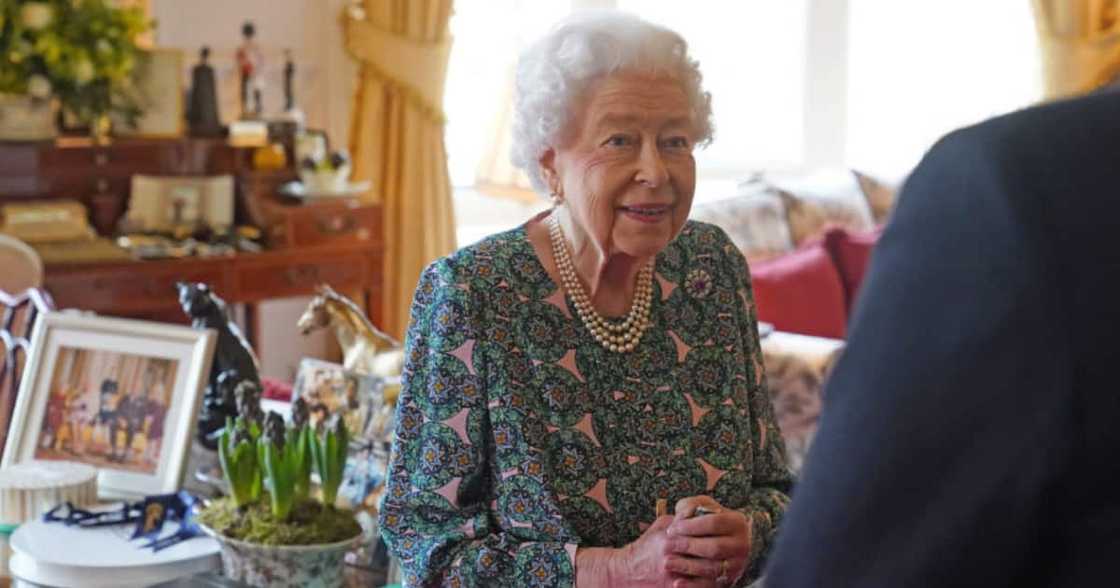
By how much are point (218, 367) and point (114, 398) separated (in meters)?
0.15

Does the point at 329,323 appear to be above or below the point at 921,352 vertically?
below

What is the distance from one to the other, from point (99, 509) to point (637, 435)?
0.82 m

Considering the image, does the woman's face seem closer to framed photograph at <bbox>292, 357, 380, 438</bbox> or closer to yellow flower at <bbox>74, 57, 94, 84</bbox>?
framed photograph at <bbox>292, 357, 380, 438</bbox>

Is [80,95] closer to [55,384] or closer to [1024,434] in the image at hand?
[55,384]

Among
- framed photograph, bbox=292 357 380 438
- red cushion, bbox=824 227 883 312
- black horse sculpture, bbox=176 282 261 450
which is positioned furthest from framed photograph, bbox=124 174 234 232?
framed photograph, bbox=292 357 380 438

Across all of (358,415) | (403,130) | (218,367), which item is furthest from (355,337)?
(403,130)

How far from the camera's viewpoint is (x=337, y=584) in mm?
1884

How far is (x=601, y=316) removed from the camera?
5.90 ft

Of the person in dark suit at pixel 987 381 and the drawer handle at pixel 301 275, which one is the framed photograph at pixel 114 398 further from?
the drawer handle at pixel 301 275

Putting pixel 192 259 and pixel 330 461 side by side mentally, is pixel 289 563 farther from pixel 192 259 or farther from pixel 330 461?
pixel 192 259

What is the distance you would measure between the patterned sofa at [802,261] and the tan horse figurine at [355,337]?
4.73 feet

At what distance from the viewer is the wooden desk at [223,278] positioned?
176 inches

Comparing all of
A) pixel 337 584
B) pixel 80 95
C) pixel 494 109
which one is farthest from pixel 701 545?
pixel 494 109

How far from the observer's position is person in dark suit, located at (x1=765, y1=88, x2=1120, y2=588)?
2.21ft
